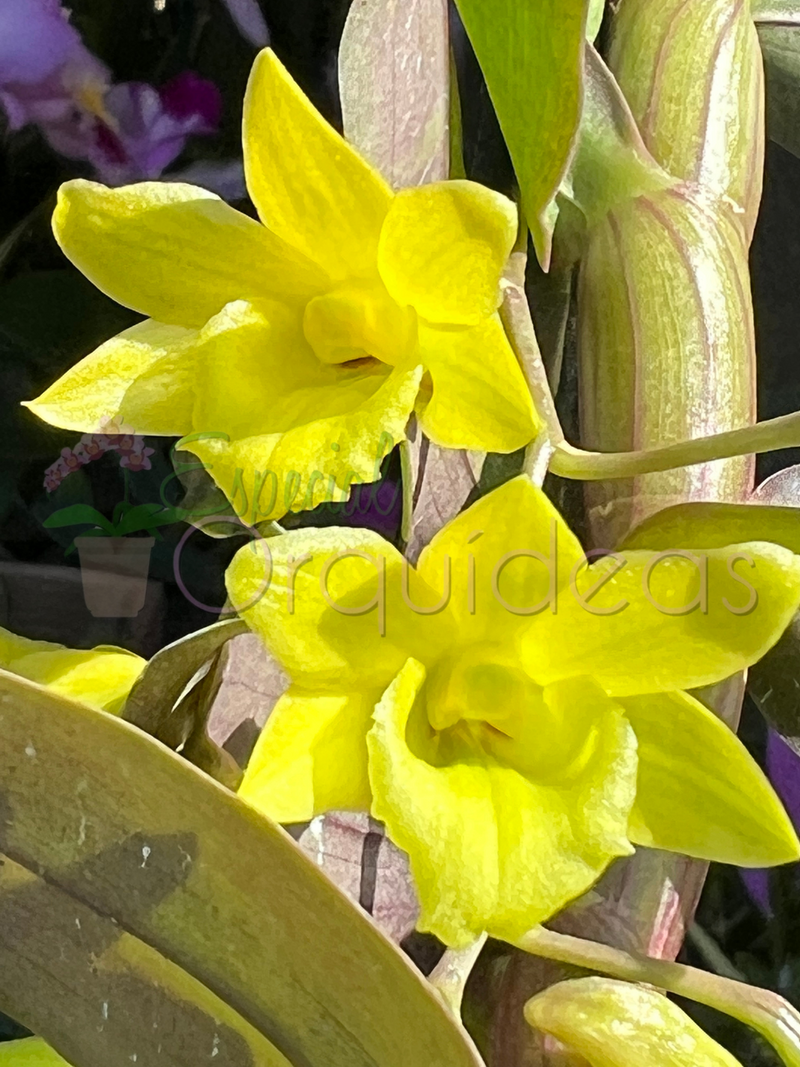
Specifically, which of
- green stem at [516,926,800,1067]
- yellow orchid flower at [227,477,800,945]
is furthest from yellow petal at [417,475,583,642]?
green stem at [516,926,800,1067]

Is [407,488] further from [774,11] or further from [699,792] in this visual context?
[774,11]

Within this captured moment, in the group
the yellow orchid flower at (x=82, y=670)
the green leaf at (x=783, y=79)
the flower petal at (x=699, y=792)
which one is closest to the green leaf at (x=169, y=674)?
the yellow orchid flower at (x=82, y=670)

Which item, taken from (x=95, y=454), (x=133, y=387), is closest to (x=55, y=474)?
(x=95, y=454)

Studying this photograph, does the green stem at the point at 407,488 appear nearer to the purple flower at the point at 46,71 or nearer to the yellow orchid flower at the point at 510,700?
the yellow orchid flower at the point at 510,700

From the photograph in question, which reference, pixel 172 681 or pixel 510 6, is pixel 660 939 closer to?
pixel 172 681

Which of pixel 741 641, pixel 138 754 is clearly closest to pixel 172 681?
pixel 138 754

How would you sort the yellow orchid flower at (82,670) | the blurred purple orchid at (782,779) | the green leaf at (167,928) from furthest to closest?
the blurred purple orchid at (782,779), the yellow orchid flower at (82,670), the green leaf at (167,928)
